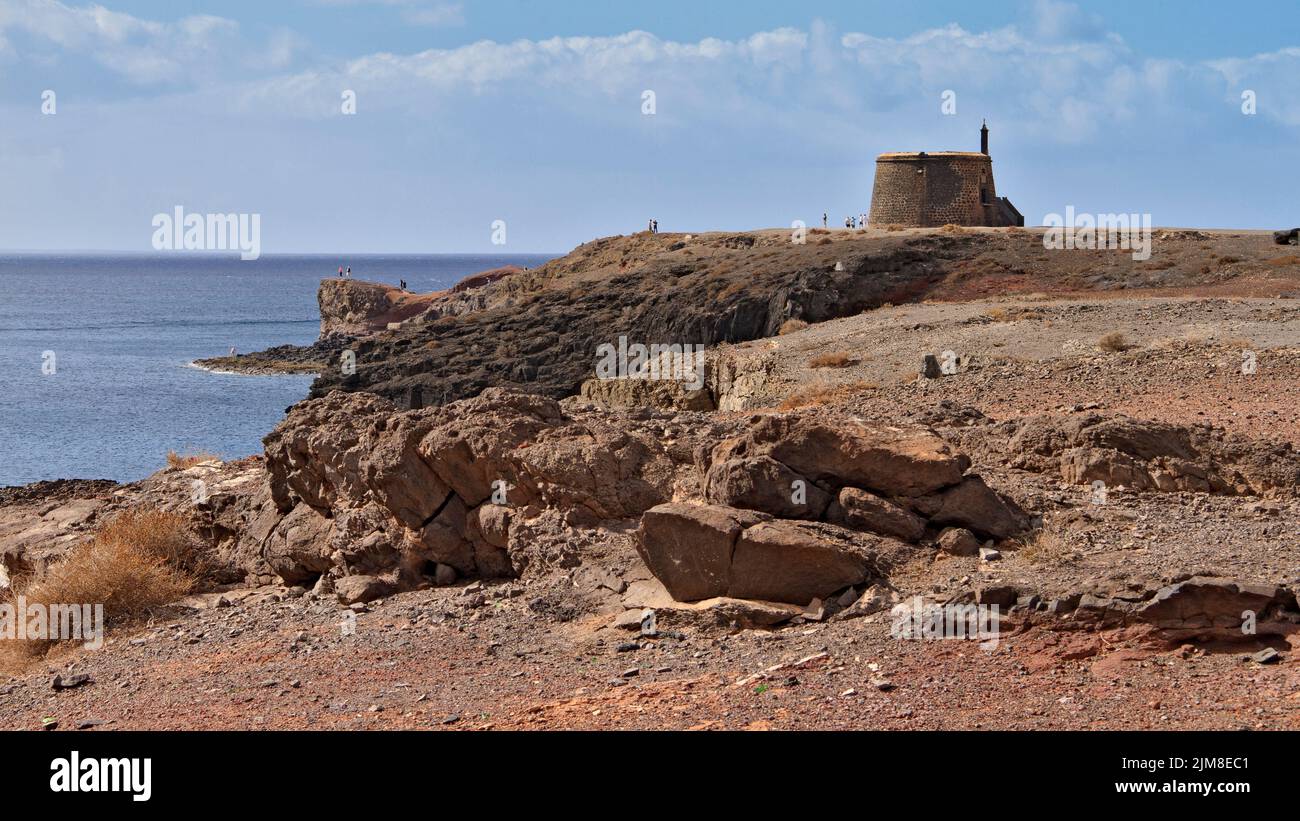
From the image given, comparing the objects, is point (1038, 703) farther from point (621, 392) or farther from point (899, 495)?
point (621, 392)

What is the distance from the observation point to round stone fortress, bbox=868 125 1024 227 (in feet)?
174

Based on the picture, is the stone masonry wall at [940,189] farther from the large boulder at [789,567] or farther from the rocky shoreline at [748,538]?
the large boulder at [789,567]

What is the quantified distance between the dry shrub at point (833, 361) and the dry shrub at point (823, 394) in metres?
2.81

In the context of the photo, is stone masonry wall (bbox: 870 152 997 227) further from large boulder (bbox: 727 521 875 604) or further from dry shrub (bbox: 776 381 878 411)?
large boulder (bbox: 727 521 875 604)

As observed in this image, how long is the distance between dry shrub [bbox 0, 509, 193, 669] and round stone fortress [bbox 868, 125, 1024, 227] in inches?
1717

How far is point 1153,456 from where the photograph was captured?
37.9ft

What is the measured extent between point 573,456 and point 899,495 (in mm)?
2786

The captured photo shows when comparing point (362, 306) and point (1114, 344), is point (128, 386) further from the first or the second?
point (1114, 344)

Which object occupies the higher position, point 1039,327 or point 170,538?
point 1039,327

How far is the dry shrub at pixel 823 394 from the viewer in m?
19.6

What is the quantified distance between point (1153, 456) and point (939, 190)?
142 ft

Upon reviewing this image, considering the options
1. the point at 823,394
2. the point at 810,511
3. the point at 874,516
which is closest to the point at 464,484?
the point at 810,511

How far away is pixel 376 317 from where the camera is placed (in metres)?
81.6
